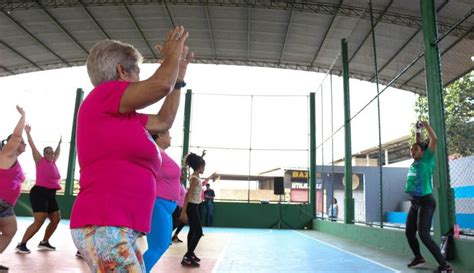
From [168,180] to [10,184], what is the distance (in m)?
2.44

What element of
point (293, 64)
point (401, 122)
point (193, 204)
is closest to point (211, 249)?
point (193, 204)

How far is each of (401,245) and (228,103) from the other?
11.3 meters

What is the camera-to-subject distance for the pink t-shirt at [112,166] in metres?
1.33

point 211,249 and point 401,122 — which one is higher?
point 401,122

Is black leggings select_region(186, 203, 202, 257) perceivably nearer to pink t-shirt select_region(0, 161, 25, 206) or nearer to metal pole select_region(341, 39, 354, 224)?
pink t-shirt select_region(0, 161, 25, 206)

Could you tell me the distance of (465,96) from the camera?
10086 millimetres

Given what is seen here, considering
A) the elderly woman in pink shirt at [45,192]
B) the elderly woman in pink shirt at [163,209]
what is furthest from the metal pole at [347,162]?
the elderly woman in pink shirt at [163,209]

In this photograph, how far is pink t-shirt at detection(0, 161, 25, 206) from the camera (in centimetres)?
434

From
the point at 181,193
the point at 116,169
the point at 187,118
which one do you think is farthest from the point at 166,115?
the point at 187,118

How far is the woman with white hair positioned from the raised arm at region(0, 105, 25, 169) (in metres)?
3.09

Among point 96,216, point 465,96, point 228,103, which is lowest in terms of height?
point 96,216

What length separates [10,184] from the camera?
4.42 m

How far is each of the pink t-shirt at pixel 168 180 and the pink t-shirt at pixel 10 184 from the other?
2.31 meters

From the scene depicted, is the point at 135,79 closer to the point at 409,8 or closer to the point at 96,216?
the point at 96,216
